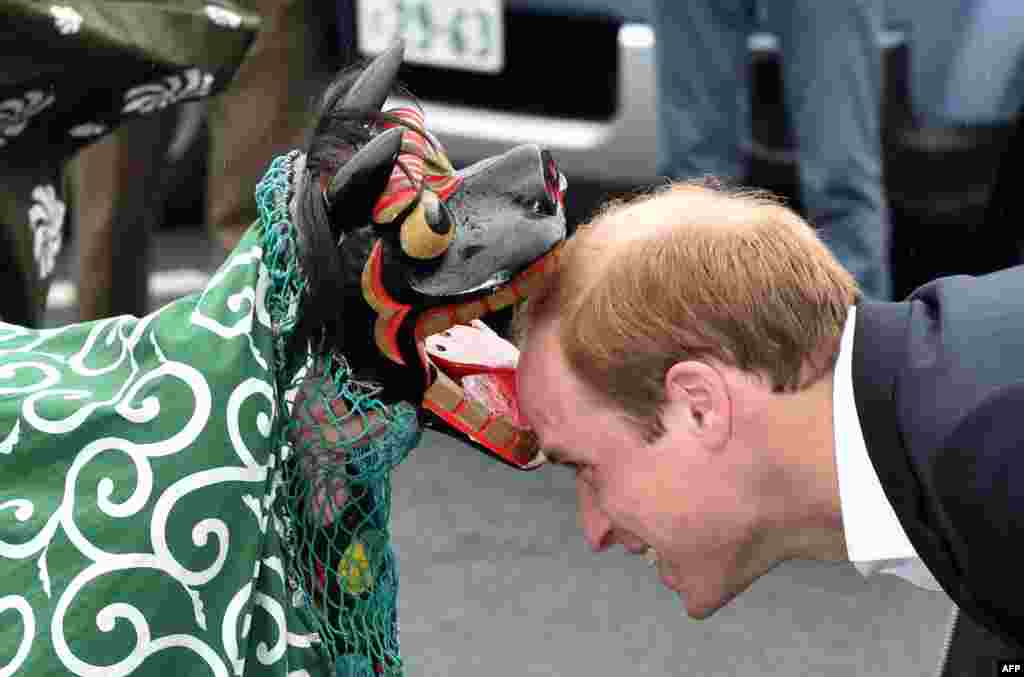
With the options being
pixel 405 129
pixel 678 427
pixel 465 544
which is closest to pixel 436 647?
pixel 465 544

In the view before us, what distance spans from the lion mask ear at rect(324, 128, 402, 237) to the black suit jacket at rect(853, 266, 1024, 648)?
0.48m

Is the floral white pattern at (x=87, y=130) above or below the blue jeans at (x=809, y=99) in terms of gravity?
above

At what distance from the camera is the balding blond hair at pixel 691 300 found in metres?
1.69

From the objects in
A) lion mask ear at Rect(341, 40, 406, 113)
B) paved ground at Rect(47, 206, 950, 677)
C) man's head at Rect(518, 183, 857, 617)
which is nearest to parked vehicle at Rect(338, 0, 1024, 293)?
paved ground at Rect(47, 206, 950, 677)

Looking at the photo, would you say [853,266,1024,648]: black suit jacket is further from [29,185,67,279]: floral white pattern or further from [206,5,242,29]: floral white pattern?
[29,185,67,279]: floral white pattern

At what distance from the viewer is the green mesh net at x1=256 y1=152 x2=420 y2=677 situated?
1.58m

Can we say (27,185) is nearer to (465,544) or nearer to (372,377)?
(372,377)

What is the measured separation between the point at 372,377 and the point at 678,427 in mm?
324

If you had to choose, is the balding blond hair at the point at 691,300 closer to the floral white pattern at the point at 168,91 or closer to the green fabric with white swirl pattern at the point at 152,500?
the green fabric with white swirl pattern at the point at 152,500

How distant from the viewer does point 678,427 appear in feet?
5.71

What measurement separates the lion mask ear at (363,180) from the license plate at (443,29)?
239 centimetres

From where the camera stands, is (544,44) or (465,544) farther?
(544,44)

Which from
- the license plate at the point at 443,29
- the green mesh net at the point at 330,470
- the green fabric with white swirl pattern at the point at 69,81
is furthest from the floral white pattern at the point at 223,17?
the license plate at the point at 443,29

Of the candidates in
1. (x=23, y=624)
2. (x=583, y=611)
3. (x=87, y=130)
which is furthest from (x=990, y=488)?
(x=583, y=611)
